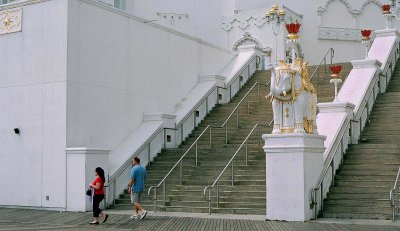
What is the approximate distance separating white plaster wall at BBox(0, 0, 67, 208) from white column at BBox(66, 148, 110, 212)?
349 millimetres

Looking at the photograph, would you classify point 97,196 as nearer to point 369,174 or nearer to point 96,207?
point 96,207

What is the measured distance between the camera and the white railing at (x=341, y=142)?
15359 millimetres

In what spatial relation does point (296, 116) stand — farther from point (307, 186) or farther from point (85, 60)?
point (85, 60)

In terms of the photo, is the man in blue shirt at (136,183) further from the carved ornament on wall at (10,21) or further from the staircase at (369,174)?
the carved ornament on wall at (10,21)

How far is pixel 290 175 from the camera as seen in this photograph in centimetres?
1469

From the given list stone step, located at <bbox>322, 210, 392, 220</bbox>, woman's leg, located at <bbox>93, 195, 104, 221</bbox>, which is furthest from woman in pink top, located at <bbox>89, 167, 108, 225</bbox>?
stone step, located at <bbox>322, 210, 392, 220</bbox>

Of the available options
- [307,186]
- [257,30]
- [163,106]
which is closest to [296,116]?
[307,186]

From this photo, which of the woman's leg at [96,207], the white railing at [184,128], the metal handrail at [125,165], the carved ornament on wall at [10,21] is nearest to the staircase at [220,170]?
the white railing at [184,128]

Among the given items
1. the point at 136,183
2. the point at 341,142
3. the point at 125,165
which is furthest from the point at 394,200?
the point at 125,165

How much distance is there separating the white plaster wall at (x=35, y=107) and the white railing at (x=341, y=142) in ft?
25.7

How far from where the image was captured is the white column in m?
18.1

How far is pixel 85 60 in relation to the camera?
780 inches

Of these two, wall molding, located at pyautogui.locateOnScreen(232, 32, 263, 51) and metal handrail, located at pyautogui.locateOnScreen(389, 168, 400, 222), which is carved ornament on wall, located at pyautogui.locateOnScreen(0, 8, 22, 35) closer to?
metal handrail, located at pyautogui.locateOnScreen(389, 168, 400, 222)

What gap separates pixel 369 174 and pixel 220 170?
461 cm
